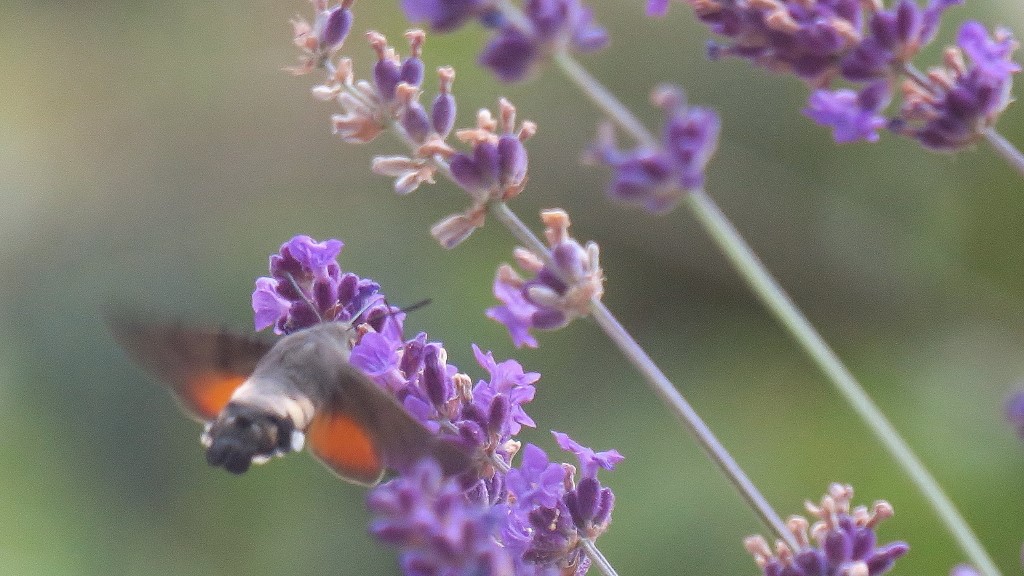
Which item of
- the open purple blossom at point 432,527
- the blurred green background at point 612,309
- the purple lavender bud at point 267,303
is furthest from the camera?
the blurred green background at point 612,309

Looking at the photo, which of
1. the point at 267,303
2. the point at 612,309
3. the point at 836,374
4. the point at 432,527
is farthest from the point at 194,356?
the point at 612,309

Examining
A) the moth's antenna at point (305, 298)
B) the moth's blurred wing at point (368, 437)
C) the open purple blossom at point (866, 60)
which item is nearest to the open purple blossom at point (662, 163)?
the open purple blossom at point (866, 60)

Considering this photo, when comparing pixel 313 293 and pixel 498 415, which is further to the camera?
pixel 313 293

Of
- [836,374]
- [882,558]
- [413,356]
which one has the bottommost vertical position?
[882,558]

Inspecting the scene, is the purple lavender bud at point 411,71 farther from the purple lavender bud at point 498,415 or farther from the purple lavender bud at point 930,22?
the purple lavender bud at point 930,22

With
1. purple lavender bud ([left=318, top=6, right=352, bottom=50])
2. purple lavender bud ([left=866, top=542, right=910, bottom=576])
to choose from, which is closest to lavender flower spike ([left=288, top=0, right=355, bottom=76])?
purple lavender bud ([left=318, top=6, right=352, bottom=50])

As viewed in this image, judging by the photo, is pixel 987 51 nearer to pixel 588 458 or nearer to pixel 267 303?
pixel 588 458

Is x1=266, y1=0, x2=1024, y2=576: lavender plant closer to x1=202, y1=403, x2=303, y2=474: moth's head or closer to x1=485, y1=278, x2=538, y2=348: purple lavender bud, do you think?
x1=485, y1=278, x2=538, y2=348: purple lavender bud

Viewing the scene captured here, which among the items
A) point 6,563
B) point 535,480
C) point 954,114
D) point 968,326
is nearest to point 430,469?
point 535,480
